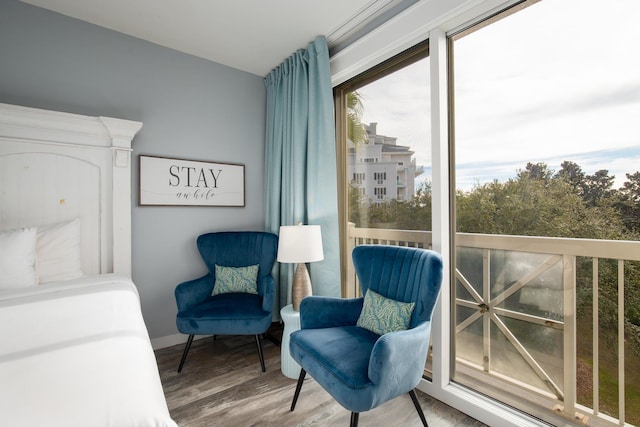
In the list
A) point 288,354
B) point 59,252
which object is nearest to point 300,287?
point 288,354

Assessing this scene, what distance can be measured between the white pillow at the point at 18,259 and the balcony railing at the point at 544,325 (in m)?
2.48

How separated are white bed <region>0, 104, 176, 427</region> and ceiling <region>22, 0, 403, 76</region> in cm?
77

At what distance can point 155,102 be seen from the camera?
259 centimetres

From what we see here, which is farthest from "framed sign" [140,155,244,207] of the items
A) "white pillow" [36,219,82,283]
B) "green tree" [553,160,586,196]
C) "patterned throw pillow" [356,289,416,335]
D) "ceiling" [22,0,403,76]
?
"green tree" [553,160,586,196]

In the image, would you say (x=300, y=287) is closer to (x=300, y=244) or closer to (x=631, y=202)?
(x=300, y=244)

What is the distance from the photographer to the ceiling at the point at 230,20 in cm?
210

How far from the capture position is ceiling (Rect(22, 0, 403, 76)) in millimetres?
2100

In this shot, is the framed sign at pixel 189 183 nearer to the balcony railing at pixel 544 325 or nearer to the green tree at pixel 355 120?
the green tree at pixel 355 120

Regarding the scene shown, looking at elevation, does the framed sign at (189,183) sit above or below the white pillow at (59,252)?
above

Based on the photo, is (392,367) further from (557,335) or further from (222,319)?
(222,319)

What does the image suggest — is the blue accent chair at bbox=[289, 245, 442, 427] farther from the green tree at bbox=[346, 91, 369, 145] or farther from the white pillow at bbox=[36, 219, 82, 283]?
the white pillow at bbox=[36, 219, 82, 283]

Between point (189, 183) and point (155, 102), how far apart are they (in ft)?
2.36

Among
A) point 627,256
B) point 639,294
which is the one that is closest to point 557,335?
point 639,294

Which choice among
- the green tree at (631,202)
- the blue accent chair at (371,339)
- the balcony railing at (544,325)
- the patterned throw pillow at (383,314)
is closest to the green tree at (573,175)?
the green tree at (631,202)
